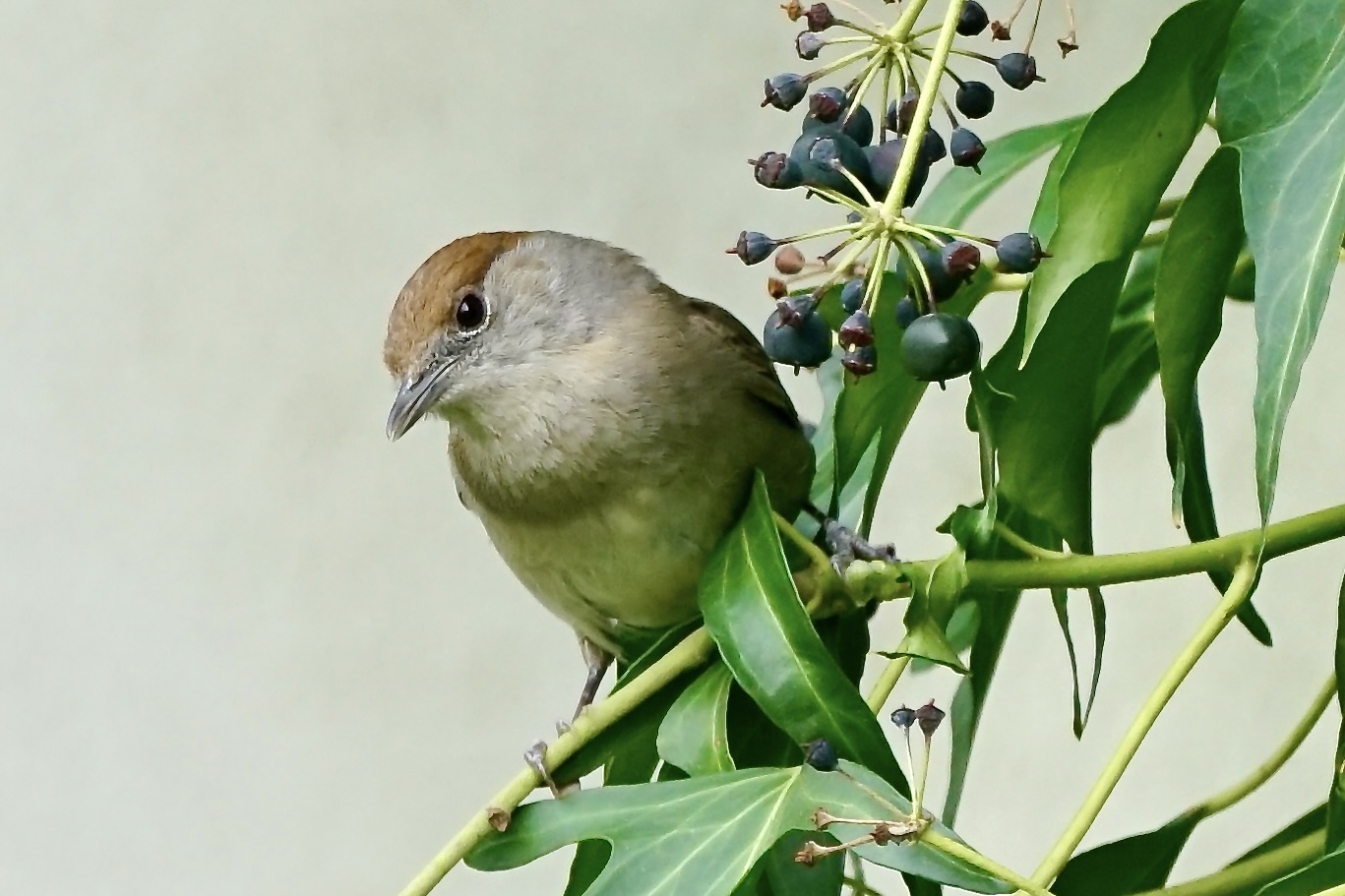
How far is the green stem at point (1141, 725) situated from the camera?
593mm

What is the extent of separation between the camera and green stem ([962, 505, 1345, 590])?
24.7 inches

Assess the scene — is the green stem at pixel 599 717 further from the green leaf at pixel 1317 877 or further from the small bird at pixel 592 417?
the green leaf at pixel 1317 877

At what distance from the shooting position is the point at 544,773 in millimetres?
716

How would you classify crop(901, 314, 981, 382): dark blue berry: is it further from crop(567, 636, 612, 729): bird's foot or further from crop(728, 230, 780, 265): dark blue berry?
crop(567, 636, 612, 729): bird's foot

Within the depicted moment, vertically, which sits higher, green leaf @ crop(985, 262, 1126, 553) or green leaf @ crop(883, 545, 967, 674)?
green leaf @ crop(985, 262, 1126, 553)

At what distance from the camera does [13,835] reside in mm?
1606

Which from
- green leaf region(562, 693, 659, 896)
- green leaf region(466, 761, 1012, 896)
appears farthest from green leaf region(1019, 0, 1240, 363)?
green leaf region(562, 693, 659, 896)

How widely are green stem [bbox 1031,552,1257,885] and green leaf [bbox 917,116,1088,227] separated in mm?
312

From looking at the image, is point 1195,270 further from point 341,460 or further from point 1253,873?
point 341,460

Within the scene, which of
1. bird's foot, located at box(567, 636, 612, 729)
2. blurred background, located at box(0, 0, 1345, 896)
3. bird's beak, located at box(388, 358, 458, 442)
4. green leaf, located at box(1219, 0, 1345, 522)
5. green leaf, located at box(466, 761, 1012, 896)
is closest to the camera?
green leaf, located at box(1219, 0, 1345, 522)

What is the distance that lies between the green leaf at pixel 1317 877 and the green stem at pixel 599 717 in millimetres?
303

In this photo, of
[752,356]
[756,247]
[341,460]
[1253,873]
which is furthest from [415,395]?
[341,460]

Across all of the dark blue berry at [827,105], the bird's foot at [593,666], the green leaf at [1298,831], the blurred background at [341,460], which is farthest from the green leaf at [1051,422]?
the blurred background at [341,460]

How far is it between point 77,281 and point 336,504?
1.29ft
